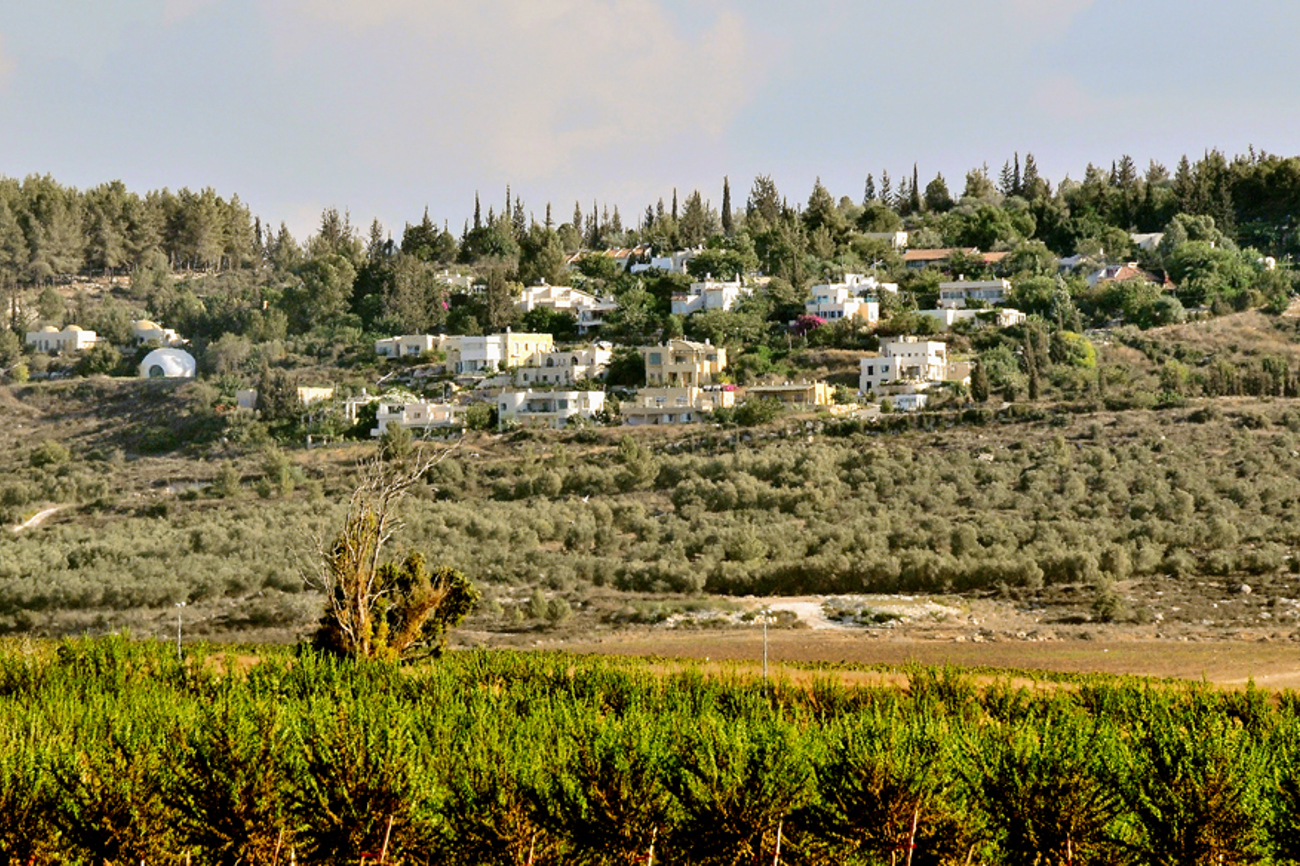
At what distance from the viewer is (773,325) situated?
241 ft

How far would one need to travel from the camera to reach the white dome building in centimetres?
7481

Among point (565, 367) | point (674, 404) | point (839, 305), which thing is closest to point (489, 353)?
point (565, 367)

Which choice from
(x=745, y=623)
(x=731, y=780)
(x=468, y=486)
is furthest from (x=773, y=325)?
(x=731, y=780)

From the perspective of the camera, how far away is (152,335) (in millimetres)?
82750

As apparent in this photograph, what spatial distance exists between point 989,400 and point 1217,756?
44970mm

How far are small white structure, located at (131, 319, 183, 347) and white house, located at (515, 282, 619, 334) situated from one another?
19406mm

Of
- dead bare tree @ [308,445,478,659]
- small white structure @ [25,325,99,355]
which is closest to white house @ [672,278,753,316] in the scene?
small white structure @ [25,325,99,355]

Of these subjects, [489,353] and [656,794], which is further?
[489,353]

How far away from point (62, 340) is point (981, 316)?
47612mm

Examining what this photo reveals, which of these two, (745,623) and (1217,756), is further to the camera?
(745,623)

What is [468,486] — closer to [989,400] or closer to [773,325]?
[989,400]

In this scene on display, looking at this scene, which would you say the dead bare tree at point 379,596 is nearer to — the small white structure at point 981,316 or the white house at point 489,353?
the white house at point 489,353

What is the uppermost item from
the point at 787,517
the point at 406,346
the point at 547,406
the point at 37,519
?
the point at 406,346

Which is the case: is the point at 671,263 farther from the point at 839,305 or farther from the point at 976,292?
the point at 976,292
